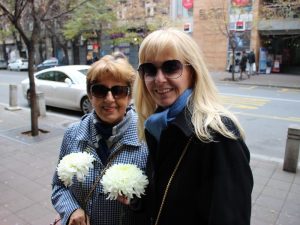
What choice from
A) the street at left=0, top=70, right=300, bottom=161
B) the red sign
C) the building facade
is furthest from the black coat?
the red sign

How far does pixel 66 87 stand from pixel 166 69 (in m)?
9.26

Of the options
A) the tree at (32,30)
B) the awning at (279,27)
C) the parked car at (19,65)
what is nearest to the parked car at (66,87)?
the tree at (32,30)

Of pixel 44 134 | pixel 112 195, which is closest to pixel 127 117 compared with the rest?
pixel 112 195

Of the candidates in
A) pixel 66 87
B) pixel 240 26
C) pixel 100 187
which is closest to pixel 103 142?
pixel 100 187

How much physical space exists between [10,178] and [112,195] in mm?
4095

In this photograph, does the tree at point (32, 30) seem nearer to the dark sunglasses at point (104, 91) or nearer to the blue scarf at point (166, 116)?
the dark sunglasses at point (104, 91)

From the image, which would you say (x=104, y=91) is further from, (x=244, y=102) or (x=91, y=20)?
(x=91, y=20)

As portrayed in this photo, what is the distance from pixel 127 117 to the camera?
7.05ft

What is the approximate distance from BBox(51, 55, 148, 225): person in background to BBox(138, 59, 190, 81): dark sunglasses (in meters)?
0.44

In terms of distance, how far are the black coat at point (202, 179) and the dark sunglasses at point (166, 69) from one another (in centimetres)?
22

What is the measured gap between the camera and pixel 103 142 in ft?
6.83

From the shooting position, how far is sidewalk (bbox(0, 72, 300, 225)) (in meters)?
4.02

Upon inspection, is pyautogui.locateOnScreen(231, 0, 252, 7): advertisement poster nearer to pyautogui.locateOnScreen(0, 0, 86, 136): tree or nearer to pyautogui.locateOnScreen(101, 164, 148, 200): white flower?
pyautogui.locateOnScreen(0, 0, 86, 136): tree

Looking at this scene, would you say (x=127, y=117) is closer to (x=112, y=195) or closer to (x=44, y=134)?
(x=112, y=195)
